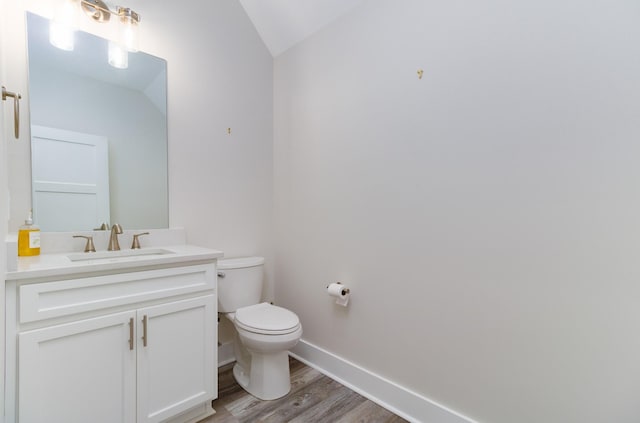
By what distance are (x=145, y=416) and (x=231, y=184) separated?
1.37 meters

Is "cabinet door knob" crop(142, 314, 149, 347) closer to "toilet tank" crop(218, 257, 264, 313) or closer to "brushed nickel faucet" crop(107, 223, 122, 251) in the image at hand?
"brushed nickel faucet" crop(107, 223, 122, 251)

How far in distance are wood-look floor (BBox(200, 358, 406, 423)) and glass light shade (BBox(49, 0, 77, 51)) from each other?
2.01 meters

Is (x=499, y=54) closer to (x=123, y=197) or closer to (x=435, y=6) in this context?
(x=435, y=6)

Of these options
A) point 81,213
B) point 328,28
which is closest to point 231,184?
point 81,213

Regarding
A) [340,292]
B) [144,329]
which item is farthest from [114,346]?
[340,292]

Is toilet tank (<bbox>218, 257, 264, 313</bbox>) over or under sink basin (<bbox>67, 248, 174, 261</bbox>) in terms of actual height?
under

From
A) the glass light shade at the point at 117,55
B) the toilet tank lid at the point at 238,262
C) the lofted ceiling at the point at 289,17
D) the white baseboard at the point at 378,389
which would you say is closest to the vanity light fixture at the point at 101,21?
the glass light shade at the point at 117,55

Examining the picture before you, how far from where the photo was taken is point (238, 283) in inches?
76.5

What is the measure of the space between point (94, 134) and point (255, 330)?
1365mm

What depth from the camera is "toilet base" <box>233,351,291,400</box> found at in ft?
5.62

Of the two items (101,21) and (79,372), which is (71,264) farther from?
(101,21)

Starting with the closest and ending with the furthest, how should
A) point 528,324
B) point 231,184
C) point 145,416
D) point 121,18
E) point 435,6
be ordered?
point 528,324, point 145,416, point 435,6, point 121,18, point 231,184

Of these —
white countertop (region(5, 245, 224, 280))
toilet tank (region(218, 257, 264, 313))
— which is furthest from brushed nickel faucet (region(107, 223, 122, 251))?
toilet tank (region(218, 257, 264, 313))

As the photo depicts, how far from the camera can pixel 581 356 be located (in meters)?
1.09
